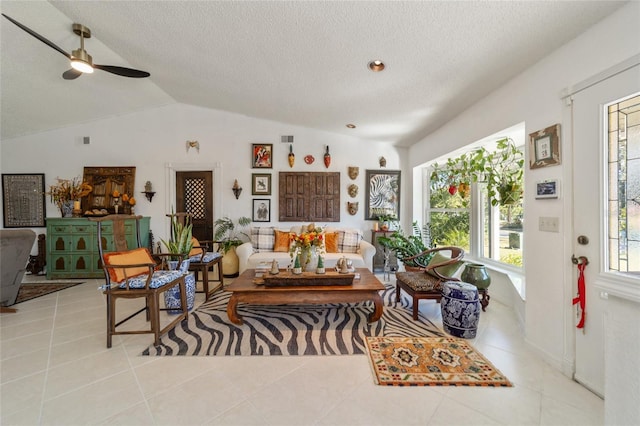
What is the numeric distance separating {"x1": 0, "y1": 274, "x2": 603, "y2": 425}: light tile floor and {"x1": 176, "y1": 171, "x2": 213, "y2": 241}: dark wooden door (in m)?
2.65

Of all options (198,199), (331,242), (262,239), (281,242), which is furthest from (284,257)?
(198,199)

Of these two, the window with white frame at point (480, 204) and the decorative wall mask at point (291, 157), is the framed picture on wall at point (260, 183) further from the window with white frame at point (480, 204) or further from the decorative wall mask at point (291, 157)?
the window with white frame at point (480, 204)

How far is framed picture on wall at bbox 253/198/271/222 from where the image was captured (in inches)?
182

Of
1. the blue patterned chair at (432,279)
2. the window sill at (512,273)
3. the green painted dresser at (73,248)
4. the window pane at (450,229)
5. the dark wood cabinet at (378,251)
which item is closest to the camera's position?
the blue patterned chair at (432,279)

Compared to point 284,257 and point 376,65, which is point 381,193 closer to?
point 284,257

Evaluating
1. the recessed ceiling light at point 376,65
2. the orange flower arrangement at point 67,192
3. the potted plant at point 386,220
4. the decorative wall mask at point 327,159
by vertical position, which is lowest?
the potted plant at point 386,220

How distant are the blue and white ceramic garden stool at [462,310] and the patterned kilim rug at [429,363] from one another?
99 millimetres

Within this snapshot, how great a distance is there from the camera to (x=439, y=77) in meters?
2.35

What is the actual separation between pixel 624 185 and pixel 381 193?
3340 millimetres

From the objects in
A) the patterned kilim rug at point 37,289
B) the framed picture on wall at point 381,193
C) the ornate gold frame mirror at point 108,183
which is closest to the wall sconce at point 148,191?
the ornate gold frame mirror at point 108,183

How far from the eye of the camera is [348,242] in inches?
163

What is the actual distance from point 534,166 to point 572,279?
870 mm

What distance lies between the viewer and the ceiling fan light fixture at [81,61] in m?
2.31

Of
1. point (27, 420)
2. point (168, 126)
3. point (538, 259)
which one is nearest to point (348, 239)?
point (538, 259)
